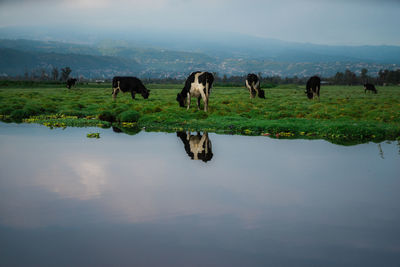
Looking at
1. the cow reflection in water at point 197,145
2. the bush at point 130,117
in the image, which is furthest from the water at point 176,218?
the bush at point 130,117

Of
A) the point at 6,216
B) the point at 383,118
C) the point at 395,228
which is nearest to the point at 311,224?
the point at 395,228

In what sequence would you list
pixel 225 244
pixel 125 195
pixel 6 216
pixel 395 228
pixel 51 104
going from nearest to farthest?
pixel 225 244, pixel 395 228, pixel 6 216, pixel 125 195, pixel 51 104

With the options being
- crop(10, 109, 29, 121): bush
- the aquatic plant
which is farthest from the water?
crop(10, 109, 29, 121): bush

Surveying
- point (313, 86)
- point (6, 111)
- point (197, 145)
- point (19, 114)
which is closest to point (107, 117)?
point (19, 114)

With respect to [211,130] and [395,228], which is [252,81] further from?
[395,228]

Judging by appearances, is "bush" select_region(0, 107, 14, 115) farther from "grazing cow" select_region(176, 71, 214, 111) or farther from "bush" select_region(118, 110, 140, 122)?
"grazing cow" select_region(176, 71, 214, 111)

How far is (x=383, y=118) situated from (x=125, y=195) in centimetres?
2196

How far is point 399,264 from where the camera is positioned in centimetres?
802

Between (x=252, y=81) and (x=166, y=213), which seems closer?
(x=166, y=213)

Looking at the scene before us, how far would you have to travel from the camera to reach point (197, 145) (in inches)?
813

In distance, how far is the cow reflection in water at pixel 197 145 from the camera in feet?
59.7

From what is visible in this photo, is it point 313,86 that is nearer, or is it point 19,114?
point 19,114

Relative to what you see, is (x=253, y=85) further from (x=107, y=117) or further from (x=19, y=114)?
(x=19, y=114)

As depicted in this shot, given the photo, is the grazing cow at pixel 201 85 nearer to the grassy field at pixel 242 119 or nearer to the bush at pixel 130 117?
the grassy field at pixel 242 119
